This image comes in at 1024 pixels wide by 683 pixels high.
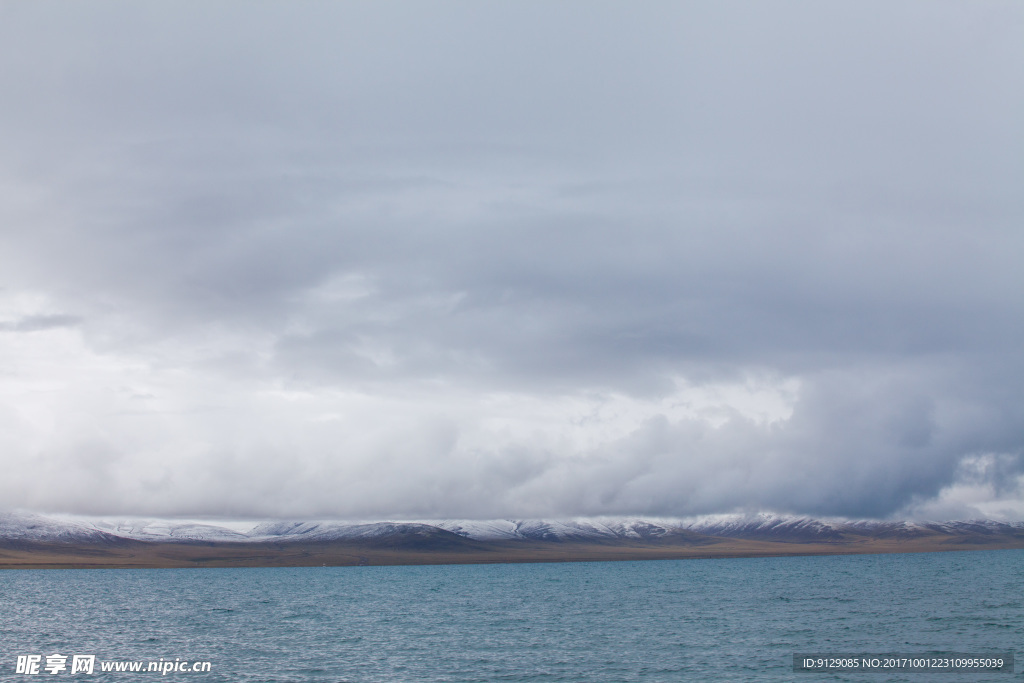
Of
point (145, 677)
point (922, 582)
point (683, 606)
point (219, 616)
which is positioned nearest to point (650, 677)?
point (145, 677)

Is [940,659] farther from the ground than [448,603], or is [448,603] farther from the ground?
[940,659]

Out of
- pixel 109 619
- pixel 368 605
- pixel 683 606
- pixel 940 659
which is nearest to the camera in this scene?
pixel 940 659

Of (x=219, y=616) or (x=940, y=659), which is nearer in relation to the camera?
(x=940, y=659)

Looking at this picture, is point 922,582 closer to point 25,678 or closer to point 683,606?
point 683,606

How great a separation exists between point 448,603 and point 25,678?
87046 millimetres

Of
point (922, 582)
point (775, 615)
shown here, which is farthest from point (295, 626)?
point (922, 582)

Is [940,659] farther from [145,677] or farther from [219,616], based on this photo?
[219,616]

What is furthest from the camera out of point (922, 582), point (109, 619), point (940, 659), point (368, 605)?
point (922, 582)

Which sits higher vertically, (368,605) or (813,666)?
(813,666)

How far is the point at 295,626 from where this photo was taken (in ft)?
325

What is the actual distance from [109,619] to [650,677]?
279 ft

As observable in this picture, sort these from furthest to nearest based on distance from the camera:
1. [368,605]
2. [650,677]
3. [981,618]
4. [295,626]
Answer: [368,605], [295,626], [981,618], [650,677]

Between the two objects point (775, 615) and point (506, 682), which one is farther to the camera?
point (775, 615)

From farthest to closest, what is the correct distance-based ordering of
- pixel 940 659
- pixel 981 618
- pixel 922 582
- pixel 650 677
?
pixel 922 582, pixel 981 618, pixel 940 659, pixel 650 677
